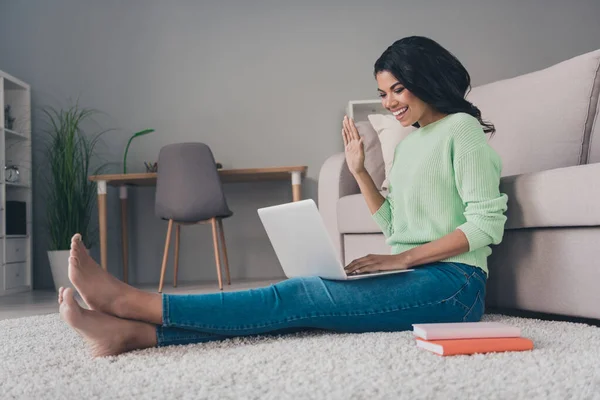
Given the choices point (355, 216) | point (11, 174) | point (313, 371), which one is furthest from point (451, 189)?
point (11, 174)

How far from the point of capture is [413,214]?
167cm

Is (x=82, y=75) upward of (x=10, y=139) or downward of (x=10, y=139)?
upward

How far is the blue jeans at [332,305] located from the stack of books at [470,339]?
147 millimetres

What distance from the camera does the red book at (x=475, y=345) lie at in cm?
131

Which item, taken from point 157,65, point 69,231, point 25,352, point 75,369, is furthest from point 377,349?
point 157,65

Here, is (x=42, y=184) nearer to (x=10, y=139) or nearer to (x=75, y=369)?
(x=10, y=139)

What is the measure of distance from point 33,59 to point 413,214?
12.8ft

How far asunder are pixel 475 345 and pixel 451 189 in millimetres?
450

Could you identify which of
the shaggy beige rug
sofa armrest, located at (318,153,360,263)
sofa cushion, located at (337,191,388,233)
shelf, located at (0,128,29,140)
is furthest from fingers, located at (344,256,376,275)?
shelf, located at (0,128,29,140)

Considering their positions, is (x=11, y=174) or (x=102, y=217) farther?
(x=11, y=174)

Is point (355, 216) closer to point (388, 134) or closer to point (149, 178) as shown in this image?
point (388, 134)

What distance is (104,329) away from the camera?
4.52 ft

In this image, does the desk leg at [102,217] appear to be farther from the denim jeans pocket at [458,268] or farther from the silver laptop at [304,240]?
the denim jeans pocket at [458,268]

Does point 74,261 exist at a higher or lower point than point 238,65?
lower
